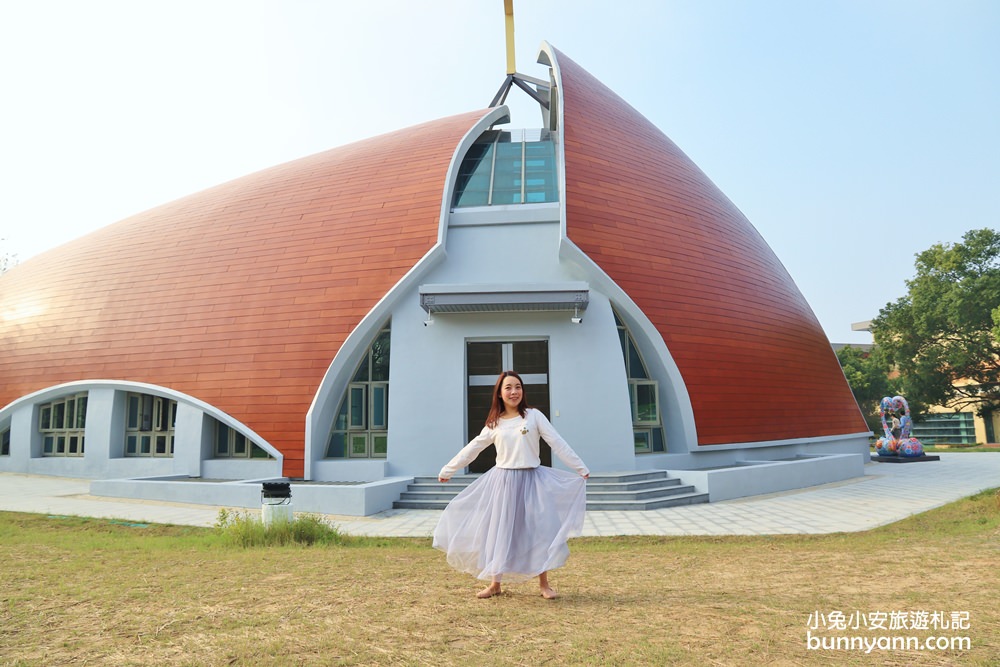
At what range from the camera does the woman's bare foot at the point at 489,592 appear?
189 inches

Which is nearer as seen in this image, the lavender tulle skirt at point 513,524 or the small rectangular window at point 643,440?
the lavender tulle skirt at point 513,524

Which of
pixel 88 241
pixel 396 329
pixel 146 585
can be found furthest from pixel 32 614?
pixel 88 241

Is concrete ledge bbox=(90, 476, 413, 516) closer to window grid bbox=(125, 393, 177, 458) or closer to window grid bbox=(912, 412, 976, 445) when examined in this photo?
window grid bbox=(125, 393, 177, 458)

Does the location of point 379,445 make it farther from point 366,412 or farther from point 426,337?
point 426,337

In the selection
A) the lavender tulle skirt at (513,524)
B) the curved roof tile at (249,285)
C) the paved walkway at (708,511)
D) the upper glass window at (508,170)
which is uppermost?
the upper glass window at (508,170)

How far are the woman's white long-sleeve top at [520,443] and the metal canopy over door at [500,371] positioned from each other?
9286 mm

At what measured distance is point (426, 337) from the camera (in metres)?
14.2

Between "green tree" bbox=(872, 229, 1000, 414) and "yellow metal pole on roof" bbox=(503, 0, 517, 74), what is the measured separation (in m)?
23.5

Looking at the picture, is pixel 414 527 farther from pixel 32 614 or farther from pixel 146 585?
pixel 32 614

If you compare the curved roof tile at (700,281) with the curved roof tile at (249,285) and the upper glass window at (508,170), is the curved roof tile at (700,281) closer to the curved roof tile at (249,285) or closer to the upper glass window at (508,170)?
the upper glass window at (508,170)

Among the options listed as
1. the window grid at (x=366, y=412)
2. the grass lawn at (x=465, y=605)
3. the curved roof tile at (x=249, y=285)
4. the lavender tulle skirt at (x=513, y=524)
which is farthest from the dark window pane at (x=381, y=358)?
the lavender tulle skirt at (x=513, y=524)

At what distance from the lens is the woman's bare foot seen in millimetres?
4805

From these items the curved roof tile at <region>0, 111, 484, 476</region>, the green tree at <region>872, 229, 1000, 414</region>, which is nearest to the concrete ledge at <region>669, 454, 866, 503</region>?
the curved roof tile at <region>0, 111, 484, 476</region>

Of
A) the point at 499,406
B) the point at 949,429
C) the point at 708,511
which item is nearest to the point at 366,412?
the point at 708,511
